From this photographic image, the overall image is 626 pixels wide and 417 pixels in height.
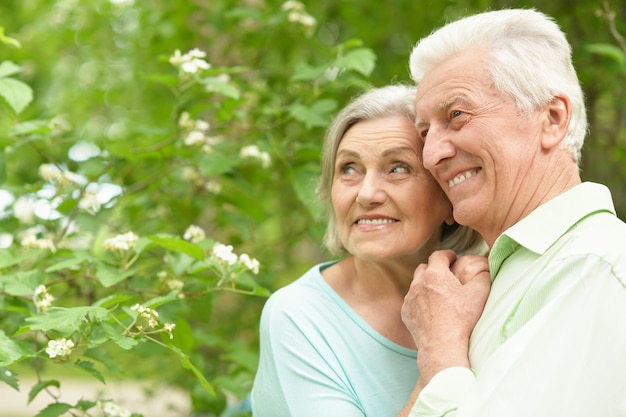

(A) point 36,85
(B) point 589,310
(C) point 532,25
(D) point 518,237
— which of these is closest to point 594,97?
(C) point 532,25

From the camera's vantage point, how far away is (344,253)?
3.06 metres

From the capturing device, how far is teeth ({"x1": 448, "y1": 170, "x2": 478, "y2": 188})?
2289 millimetres

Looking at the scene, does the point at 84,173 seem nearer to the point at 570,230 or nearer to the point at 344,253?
the point at 344,253

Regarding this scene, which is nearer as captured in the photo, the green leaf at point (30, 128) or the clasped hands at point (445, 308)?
the clasped hands at point (445, 308)

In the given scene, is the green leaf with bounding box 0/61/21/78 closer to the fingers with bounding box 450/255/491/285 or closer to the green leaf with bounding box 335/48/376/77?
the green leaf with bounding box 335/48/376/77

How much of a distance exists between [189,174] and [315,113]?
69 centimetres

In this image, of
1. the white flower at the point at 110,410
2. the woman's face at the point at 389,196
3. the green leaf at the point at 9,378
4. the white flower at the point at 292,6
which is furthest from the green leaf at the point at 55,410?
the white flower at the point at 292,6

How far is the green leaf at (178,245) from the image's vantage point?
269 centimetres

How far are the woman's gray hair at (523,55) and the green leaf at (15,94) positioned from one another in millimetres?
1502

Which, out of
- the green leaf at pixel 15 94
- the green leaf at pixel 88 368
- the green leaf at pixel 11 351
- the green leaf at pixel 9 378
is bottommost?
the green leaf at pixel 88 368

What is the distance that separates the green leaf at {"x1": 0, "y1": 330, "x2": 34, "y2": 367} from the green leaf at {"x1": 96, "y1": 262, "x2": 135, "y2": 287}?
0.35 meters

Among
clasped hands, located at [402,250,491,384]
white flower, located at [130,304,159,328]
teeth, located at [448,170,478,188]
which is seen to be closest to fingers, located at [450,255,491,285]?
clasped hands, located at [402,250,491,384]

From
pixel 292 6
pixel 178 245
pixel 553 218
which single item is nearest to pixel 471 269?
pixel 553 218

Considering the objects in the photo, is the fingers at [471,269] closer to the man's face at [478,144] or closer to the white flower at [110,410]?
the man's face at [478,144]
